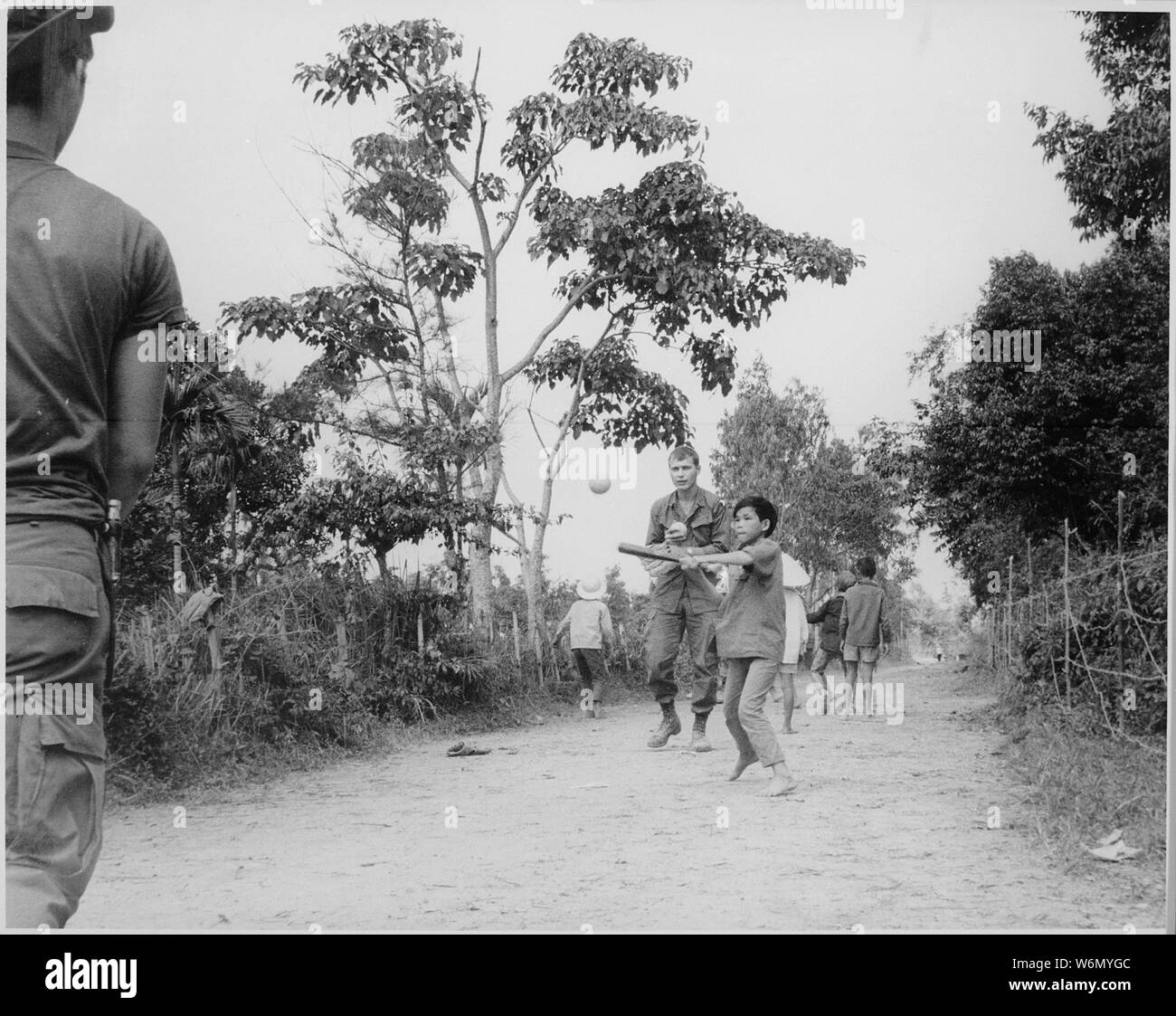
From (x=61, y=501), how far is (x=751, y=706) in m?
2.94

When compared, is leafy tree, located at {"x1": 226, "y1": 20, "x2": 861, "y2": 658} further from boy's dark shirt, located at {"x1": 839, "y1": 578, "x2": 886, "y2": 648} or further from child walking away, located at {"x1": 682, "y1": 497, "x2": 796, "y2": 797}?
boy's dark shirt, located at {"x1": 839, "y1": 578, "x2": 886, "y2": 648}

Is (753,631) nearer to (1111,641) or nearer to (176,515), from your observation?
(1111,641)

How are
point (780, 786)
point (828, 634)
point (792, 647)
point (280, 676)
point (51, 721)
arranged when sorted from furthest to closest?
point (828, 634) → point (792, 647) → point (280, 676) → point (780, 786) → point (51, 721)

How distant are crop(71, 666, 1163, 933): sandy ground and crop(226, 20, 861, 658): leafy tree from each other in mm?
1308

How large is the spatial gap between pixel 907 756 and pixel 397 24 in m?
3.65

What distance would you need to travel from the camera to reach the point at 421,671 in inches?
206

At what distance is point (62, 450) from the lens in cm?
244

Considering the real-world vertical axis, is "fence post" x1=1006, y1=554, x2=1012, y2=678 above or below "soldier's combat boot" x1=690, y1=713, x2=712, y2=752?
above

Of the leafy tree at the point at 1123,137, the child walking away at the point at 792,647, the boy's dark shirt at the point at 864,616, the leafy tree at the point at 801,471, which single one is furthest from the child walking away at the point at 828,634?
the leafy tree at the point at 1123,137

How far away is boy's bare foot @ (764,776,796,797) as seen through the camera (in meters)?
4.39

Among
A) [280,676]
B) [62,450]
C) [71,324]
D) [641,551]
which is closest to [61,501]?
[62,450]

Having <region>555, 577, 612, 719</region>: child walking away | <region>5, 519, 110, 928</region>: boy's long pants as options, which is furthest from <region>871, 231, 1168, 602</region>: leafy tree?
<region>5, 519, 110, 928</region>: boy's long pants

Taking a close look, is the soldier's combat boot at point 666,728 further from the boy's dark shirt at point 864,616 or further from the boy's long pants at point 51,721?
the boy's long pants at point 51,721
